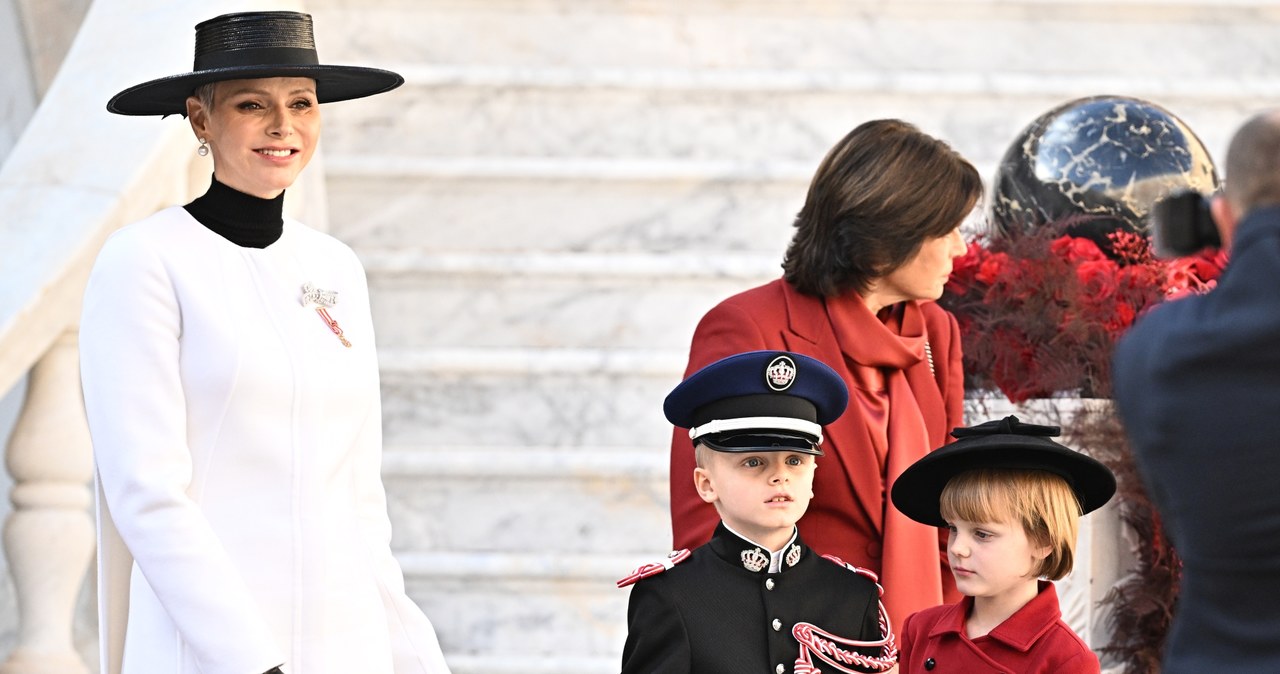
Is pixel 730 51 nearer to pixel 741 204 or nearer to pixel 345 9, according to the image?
pixel 741 204

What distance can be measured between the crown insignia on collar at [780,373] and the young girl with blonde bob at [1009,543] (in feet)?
0.90

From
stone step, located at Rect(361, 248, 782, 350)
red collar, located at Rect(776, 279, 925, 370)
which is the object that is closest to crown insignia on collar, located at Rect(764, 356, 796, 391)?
red collar, located at Rect(776, 279, 925, 370)

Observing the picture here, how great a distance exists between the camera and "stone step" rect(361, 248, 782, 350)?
595 cm

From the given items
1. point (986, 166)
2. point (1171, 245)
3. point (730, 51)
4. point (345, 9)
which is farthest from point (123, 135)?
point (1171, 245)

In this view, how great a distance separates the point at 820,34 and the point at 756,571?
370 cm

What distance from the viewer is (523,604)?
5387 millimetres

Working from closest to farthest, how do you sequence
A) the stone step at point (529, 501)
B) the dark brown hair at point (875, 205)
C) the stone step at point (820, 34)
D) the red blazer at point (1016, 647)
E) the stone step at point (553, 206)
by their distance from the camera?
the red blazer at point (1016, 647)
the dark brown hair at point (875, 205)
the stone step at point (529, 501)
the stone step at point (553, 206)
the stone step at point (820, 34)

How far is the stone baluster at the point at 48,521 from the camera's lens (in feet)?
14.0

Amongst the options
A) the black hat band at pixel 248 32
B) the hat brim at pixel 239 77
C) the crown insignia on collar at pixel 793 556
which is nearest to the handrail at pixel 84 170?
the hat brim at pixel 239 77

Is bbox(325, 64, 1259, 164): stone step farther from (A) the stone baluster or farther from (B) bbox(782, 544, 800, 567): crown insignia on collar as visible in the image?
(B) bbox(782, 544, 800, 567): crown insignia on collar

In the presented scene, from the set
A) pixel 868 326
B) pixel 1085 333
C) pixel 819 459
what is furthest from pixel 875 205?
pixel 1085 333

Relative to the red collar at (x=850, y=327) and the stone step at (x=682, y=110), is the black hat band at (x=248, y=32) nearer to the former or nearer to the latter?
the red collar at (x=850, y=327)

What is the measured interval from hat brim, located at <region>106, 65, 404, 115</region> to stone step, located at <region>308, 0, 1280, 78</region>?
3233mm

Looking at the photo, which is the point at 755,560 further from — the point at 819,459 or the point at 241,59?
the point at 241,59
